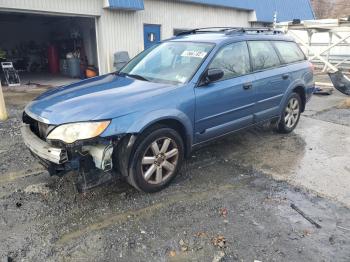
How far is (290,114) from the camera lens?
607 cm

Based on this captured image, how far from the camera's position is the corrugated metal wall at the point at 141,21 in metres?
12.0

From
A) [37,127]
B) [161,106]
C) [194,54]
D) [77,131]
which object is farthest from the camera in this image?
[194,54]

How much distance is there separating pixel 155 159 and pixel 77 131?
965 millimetres

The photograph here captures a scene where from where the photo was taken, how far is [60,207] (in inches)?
140

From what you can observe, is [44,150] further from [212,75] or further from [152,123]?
[212,75]

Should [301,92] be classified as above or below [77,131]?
below

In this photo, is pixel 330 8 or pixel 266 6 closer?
pixel 266 6

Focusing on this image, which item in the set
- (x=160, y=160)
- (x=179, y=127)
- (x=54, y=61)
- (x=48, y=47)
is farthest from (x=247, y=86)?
(x=48, y=47)

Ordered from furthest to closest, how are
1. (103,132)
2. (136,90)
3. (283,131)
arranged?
(283,131) < (136,90) < (103,132)

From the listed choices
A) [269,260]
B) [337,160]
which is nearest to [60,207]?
[269,260]

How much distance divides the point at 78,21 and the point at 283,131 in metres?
12.7

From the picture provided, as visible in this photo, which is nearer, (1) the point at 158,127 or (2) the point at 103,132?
(2) the point at 103,132

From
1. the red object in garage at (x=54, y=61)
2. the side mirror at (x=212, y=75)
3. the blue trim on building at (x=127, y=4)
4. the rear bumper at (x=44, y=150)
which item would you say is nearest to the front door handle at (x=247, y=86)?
the side mirror at (x=212, y=75)

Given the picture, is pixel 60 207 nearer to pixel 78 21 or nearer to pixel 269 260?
pixel 269 260
